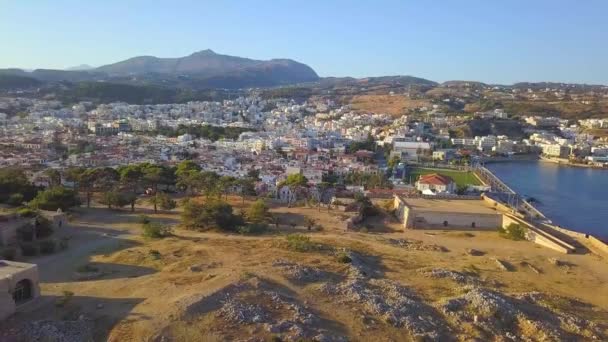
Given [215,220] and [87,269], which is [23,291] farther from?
[215,220]

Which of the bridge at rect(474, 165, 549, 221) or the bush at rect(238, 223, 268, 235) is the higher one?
the bush at rect(238, 223, 268, 235)

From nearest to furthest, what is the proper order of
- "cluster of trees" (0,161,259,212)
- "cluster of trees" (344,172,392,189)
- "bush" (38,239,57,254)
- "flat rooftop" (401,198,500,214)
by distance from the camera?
"bush" (38,239,57,254) < "cluster of trees" (0,161,259,212) < "flat rooftop" (401,198,500,214) < "cluster of trees" (344,172,392,189)

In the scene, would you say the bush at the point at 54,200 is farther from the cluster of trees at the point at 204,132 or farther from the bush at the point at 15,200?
the cluster of trees at the point at 204,132

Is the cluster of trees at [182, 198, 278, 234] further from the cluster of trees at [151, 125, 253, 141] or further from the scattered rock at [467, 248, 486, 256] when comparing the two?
the cluster of trees at [151, 125, 253, 141]

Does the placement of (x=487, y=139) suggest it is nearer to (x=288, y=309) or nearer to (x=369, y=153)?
(x=369, y=153)

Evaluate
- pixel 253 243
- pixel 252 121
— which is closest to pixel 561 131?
pixel 252 121

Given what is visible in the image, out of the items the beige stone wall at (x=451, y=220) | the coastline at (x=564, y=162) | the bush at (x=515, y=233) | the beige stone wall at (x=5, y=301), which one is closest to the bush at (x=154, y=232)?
the beige stone wall at (x=5, y=301)

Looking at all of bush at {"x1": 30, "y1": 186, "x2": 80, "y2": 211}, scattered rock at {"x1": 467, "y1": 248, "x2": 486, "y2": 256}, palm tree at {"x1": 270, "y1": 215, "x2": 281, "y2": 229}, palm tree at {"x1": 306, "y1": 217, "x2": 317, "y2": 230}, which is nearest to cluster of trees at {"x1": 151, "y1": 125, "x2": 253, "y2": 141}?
bush at {"x1": 30, "y1": 186, "x2": 80, "y2": 211}
